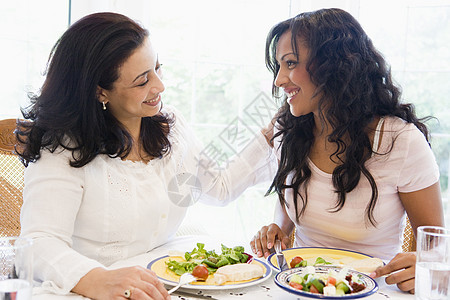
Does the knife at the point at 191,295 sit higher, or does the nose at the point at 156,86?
the nose at the point at 156,86

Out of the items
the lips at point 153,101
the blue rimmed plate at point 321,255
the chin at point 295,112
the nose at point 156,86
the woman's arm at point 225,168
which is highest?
the nose at point 156,86

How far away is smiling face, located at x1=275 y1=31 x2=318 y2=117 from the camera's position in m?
1.66

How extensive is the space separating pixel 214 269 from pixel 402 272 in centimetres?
46

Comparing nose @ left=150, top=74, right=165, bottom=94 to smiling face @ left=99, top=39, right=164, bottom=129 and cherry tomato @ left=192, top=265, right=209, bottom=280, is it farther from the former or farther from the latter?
cherry tomato @ left=192, top=265, right=209, bottom=280

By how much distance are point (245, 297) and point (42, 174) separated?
0.65 meters

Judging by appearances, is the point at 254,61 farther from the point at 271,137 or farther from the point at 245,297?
the point at 245,297

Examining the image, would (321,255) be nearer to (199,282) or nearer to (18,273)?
(199,282)

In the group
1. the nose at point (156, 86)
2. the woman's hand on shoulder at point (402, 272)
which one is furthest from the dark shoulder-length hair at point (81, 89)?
the woman's hand on shoulder at point (402, 272)

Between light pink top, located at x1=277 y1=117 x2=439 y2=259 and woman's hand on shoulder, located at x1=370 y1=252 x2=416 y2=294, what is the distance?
386 mm

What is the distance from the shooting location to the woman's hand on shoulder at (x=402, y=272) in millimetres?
1165

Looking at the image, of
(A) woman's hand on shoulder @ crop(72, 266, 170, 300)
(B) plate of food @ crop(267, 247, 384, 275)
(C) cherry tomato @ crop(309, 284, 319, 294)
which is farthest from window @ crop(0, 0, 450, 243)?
(C) cherry tomato @ crop(309, 284, 319, 294)

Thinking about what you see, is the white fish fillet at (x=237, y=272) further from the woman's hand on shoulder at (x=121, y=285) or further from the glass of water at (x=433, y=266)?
the glass of water at (x=433, y=266)

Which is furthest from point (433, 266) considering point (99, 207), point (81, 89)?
point (81, 89)

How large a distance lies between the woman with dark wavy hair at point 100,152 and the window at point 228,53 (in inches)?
40.2
